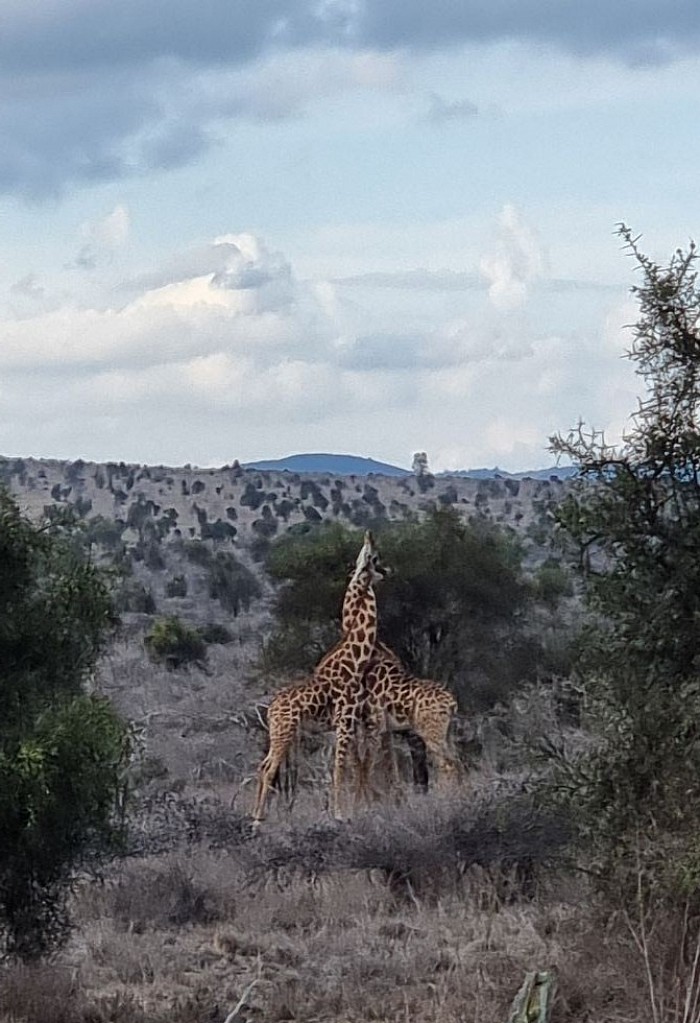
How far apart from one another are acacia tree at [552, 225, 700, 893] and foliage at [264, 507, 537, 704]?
12.0m

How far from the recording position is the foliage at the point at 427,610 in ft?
71.1

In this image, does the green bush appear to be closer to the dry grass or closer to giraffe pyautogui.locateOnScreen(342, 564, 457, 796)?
giraffe pyautogui.locateOnScreen(342, 564, 457, 796)

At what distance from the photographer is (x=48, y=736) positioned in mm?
9773

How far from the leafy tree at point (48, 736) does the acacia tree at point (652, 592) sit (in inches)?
110

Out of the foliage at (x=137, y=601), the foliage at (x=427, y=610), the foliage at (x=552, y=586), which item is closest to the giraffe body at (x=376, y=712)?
the foliage at (x=427, y=610)

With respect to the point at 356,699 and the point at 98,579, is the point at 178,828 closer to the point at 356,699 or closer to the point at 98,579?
the point at 356,699

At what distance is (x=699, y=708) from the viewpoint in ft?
28.3

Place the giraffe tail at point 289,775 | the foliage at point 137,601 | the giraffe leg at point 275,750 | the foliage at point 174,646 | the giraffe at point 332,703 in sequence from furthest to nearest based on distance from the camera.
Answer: the foliage at point 137,601
the foliage at point 174,646
the giraffe tail at point 289,775
the giraffe at point 332,703
the giraffe leg at point 275,750

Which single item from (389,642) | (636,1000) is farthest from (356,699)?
(636,1000)

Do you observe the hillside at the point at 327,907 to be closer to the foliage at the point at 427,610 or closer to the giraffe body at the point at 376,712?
the giraffe body at the point at 376,712

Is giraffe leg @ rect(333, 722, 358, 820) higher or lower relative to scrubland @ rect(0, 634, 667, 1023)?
higher

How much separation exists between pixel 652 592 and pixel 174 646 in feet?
72.7

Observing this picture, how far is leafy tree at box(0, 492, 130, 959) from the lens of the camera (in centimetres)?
972

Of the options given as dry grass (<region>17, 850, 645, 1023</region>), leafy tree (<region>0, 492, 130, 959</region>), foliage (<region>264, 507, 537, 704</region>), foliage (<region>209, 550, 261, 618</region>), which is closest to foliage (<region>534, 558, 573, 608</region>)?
foliage (<region>264, 507, 537, 704</region>)
